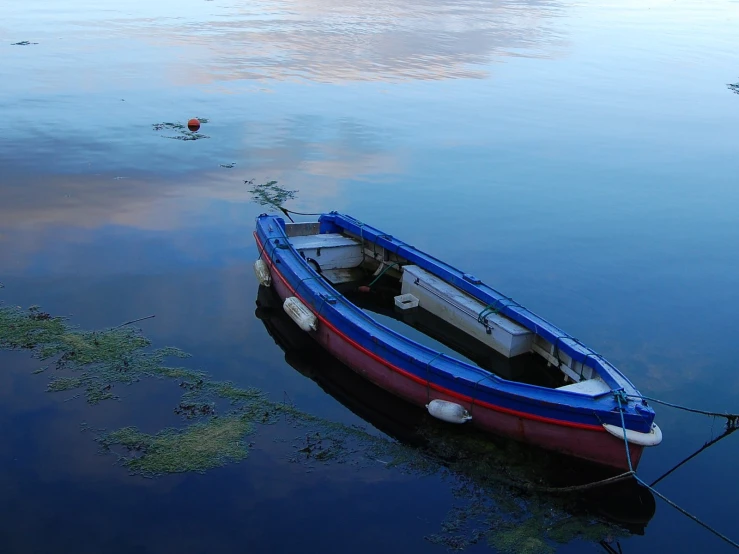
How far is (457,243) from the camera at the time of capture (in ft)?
61.2

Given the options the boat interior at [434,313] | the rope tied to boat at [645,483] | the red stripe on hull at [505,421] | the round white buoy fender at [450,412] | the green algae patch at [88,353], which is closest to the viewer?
the rope tied to boat at [645,483]

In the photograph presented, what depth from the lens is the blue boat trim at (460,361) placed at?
10195mm

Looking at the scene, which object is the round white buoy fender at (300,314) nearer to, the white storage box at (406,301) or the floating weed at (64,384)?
the white storage box at (406,301)

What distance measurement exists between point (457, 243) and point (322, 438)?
28.5ft

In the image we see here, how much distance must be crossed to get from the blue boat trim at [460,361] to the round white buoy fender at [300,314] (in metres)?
0.12

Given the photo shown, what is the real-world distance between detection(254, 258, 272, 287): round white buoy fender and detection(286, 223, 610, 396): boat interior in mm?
817

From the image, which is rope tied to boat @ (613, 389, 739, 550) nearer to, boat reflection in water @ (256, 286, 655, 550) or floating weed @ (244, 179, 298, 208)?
boat reflection in water @ (256, 286, 655, 550)

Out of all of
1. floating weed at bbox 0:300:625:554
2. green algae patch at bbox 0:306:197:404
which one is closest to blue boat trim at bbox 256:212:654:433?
floating weed at bbox 0:300:625:554

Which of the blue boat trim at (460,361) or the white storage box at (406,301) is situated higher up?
the blue boat trim at (460,361)

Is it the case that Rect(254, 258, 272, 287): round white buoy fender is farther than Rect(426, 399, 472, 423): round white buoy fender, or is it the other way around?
Rect(254, 258, 272, 287): round white buoy fender

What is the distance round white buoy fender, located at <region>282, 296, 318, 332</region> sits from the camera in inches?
523

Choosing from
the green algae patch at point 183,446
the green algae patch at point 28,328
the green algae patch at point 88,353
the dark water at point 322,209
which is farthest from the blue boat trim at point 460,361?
the green algae patch at point 28,328

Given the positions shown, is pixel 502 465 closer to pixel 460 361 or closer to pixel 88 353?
pixel 460 361

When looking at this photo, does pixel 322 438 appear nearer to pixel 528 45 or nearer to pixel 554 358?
pixel 554 358
